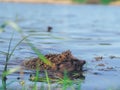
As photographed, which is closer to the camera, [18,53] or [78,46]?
[18,53]

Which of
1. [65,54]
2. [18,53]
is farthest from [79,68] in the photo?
[18,53]

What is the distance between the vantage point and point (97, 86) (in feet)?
33.1

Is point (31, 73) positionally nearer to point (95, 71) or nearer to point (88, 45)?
point (95, 71)

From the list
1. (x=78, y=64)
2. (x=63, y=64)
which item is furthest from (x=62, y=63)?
(x=78, y=64)

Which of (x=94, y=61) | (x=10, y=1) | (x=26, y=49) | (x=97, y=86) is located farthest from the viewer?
(x=10, y=1)

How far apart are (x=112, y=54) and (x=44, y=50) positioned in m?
2.04

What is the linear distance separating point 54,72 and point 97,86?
153 cm

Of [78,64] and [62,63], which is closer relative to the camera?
[62,63]

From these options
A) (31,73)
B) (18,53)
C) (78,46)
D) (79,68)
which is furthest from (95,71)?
(78,46)

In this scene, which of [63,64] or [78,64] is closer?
[63,64]

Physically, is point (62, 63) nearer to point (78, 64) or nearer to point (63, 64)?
point (63, 64)

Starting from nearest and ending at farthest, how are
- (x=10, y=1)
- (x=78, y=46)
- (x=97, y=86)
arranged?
(x=97, y=86) → (x=78, y=46) → (x=10, y=1)

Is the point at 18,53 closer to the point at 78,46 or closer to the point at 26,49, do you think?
the point at 26,49

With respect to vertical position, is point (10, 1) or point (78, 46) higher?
point (10, 1)
